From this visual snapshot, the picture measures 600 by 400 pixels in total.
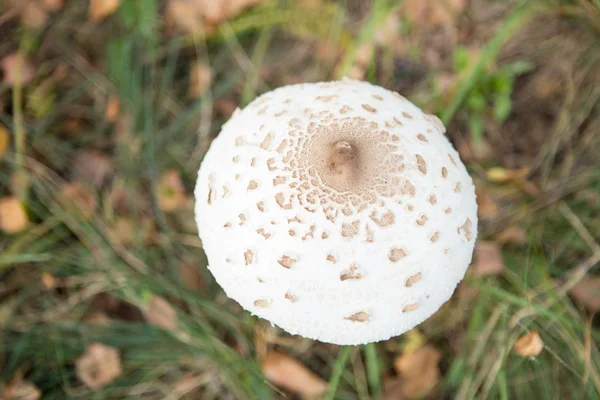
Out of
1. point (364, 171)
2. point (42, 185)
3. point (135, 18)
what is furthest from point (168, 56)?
point (364, 171)

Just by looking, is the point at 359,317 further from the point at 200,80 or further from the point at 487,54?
the point at 200,80

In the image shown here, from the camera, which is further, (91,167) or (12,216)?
(91,167)

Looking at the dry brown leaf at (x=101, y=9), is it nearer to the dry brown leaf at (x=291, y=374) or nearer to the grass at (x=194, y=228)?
the grass at (x=194, y=228)

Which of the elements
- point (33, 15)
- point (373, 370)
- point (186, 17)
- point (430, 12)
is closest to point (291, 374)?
point (373, 370)

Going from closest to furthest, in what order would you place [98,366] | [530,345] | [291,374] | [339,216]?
[339,216]
[530,345]
[98,366]
[291,374]

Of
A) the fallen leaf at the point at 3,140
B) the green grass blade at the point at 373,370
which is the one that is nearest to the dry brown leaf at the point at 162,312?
the green grass blade at the point at 373,370

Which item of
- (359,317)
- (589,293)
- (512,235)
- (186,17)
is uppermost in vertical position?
(186,17)

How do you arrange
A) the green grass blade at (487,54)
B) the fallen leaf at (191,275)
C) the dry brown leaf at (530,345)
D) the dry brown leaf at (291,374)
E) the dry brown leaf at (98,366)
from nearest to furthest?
the dry brown leaf at (530,345), the green grass blade at (487,54), the dry brown leaf at (98,366), the dry brown leaf at (291,374), the fallen leaf at (191,275)
